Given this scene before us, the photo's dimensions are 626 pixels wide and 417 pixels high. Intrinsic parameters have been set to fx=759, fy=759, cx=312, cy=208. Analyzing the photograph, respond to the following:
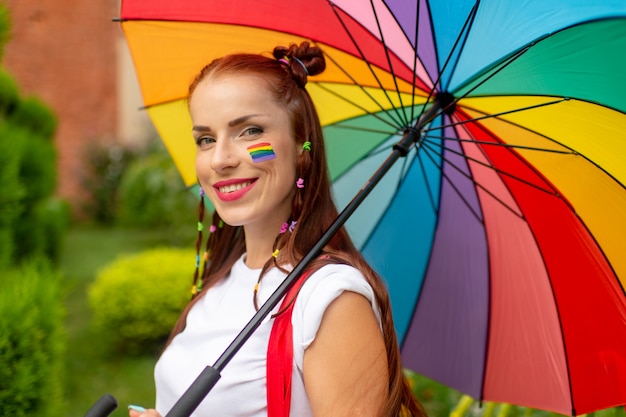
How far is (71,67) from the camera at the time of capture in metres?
10.9

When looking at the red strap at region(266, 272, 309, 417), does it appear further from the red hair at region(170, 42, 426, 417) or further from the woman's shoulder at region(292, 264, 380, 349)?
the red hair at region(170, 42, 426, 417)

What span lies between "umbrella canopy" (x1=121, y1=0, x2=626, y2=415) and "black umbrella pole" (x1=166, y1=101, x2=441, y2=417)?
0.07 m

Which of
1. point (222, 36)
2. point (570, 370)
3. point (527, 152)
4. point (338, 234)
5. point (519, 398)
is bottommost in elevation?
point (519, 398)

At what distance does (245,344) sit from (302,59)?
75 cm

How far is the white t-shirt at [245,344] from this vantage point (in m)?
1.72

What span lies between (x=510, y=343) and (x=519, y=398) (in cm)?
18

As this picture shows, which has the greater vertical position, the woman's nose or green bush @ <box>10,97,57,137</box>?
the woman's nose

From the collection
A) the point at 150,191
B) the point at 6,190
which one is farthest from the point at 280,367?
the point at 150,191

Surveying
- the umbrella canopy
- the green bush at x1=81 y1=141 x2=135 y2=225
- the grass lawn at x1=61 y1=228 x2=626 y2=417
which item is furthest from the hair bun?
the green bush at x1=81 y1=141 x2=135 y2=225

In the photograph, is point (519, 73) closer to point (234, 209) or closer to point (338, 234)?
point (338, 234)

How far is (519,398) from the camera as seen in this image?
8.08 ft

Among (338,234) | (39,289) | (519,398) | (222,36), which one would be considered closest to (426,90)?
(338,234)

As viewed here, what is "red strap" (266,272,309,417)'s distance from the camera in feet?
5.64

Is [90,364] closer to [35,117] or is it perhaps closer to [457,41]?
[35,117]
